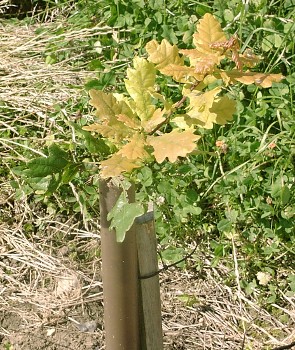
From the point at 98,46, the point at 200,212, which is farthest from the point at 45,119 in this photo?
the point at 200,212

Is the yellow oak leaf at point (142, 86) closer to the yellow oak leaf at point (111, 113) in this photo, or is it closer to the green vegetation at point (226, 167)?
the yellow oak leaf at point (111, 113)

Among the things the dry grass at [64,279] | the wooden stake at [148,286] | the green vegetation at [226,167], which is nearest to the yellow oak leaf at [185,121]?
the wooden stake at [148,286]

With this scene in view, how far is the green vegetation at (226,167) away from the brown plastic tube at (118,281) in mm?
694

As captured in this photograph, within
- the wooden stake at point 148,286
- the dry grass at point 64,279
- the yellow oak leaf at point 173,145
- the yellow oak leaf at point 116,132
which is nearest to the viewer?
the yellow oak leaf at point 173,145

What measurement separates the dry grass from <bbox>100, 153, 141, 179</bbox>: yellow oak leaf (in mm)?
1455

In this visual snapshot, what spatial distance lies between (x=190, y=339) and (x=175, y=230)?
18.7 inches

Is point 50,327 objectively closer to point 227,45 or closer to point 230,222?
point 230,222

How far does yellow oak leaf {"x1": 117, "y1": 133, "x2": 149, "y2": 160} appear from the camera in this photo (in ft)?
3.69

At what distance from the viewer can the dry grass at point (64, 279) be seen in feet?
8.52

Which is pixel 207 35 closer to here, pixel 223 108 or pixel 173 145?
pixel 223 108

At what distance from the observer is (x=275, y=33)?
9.51 feet

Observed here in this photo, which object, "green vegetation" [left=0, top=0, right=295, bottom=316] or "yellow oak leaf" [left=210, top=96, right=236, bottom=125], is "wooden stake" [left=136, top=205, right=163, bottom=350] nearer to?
"yellow oak leaf" [left=210, top=96, right=236, bottom=125]

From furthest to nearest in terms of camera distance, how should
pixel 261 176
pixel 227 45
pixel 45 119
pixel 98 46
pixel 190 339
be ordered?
pixel 98 46, pixel 45 119, pixel 261 176, pixel 190 339, pixel 227 45

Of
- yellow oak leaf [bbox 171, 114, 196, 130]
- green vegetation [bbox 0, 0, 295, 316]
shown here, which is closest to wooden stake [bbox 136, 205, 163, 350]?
yellow oak leaf [bbox 171, 114, 196, 130]
